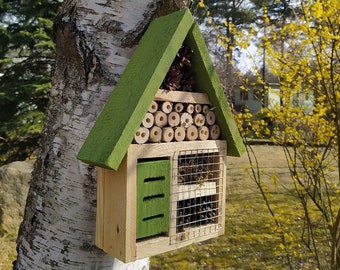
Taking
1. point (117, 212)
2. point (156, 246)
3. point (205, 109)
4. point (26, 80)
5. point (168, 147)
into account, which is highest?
point (26, 80)

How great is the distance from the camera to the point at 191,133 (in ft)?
4.07

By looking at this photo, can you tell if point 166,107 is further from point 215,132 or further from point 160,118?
point 215,132

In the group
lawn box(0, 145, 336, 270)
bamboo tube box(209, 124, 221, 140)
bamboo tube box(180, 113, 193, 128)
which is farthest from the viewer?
lawn box(0, 145, 336, 270)

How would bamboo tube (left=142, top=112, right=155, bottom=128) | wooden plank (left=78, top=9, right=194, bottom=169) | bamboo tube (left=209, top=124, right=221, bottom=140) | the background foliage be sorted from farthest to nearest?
1. the background foliage
2. bamboo tube (left=209, top=124, right=221, bottom=140)
3. bamboo tube (left=142, top=112, right=155, bottom=128)
4. wooden plank (left=78, top=9, right=194, bottom=169)

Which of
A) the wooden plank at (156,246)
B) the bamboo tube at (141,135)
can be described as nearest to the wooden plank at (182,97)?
the bamboo tube at (141,135)

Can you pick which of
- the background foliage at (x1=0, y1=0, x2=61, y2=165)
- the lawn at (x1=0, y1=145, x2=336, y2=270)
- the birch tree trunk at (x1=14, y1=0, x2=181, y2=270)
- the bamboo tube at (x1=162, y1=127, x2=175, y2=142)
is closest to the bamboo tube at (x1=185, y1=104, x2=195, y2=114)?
the bamboo tube at (x1=162, y1=127, x2=175, y2=142)

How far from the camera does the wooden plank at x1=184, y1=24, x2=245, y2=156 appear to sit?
3.85 ft

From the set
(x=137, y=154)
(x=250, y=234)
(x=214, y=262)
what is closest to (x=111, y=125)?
(x=137, y=154)

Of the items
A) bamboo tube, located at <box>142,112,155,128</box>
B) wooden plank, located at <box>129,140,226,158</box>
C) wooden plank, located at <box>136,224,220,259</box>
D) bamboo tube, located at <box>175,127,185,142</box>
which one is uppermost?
bamboo tube, located at <box>142,112,155,128</box>

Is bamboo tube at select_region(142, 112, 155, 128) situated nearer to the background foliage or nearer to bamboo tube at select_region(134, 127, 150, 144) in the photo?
bamboo tube at select_region(134, 127, 150, 144)

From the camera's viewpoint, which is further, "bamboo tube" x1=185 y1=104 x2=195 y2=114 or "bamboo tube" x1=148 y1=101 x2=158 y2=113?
"bamboo tube" x1=185 y1=104 x2=195 y2=114

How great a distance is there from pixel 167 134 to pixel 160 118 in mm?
59

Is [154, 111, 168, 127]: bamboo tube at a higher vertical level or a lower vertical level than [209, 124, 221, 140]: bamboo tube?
higher

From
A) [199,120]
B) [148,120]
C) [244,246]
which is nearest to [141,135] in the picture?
[148,120]
